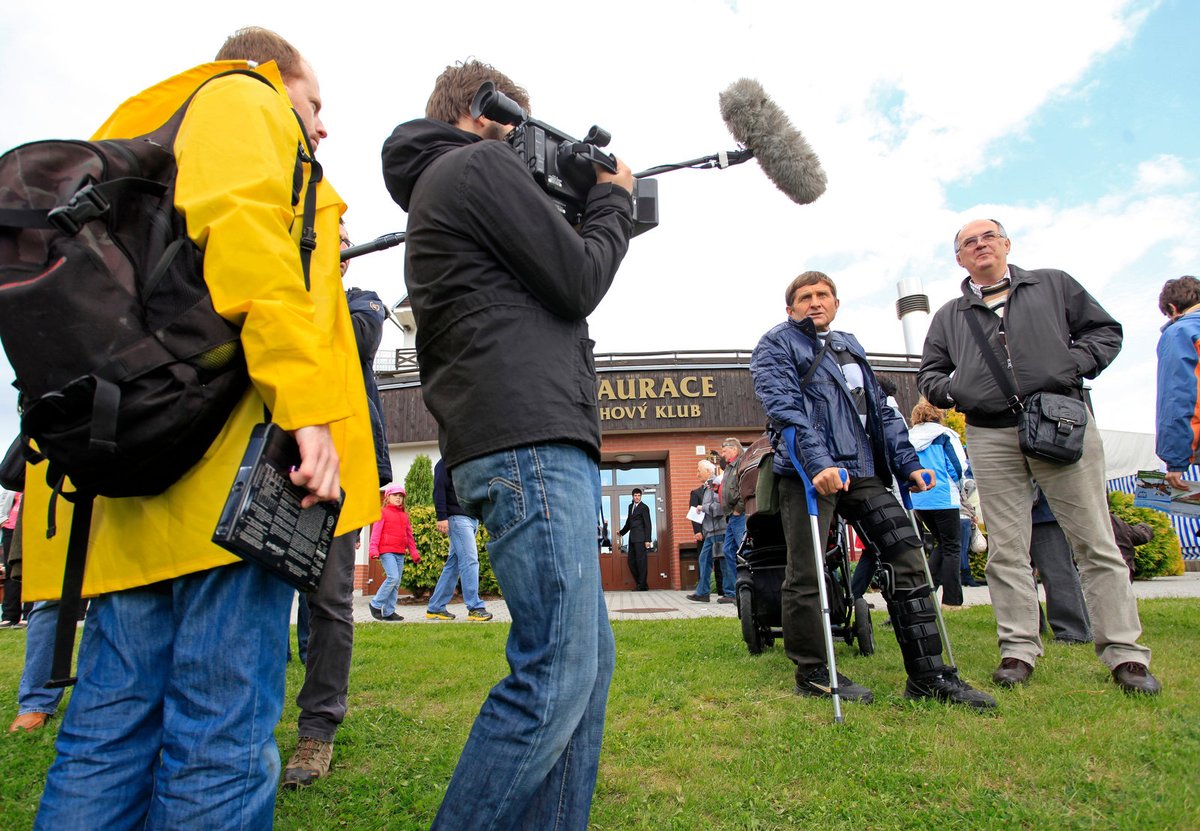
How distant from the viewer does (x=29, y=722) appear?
3.73 metres

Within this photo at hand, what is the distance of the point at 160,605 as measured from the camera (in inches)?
62.4

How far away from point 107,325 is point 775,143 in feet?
8.48

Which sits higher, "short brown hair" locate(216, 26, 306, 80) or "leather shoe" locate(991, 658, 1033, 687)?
"short brown hair" locate(216, 26, 306, 80)

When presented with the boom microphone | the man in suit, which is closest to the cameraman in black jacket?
the boom microphone

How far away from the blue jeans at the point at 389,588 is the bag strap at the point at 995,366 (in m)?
7.60

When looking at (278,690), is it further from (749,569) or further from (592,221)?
(749,569)

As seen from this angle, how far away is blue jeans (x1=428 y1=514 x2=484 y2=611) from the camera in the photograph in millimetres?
8469

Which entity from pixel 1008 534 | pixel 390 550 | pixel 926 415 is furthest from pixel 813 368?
pixel 390 550

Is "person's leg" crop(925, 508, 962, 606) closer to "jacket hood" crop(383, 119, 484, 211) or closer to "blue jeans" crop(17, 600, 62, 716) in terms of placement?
"jacket hood" crop(383, 119, 484, 211)

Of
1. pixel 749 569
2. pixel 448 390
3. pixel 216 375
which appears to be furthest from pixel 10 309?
pixel 749 569

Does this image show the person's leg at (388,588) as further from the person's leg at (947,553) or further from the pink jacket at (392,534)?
the person's leg at (947,553)

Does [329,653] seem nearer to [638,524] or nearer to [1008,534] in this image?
[1008,534]

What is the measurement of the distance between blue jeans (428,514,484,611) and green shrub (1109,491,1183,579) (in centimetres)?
1030

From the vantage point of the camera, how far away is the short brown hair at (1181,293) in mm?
4660
